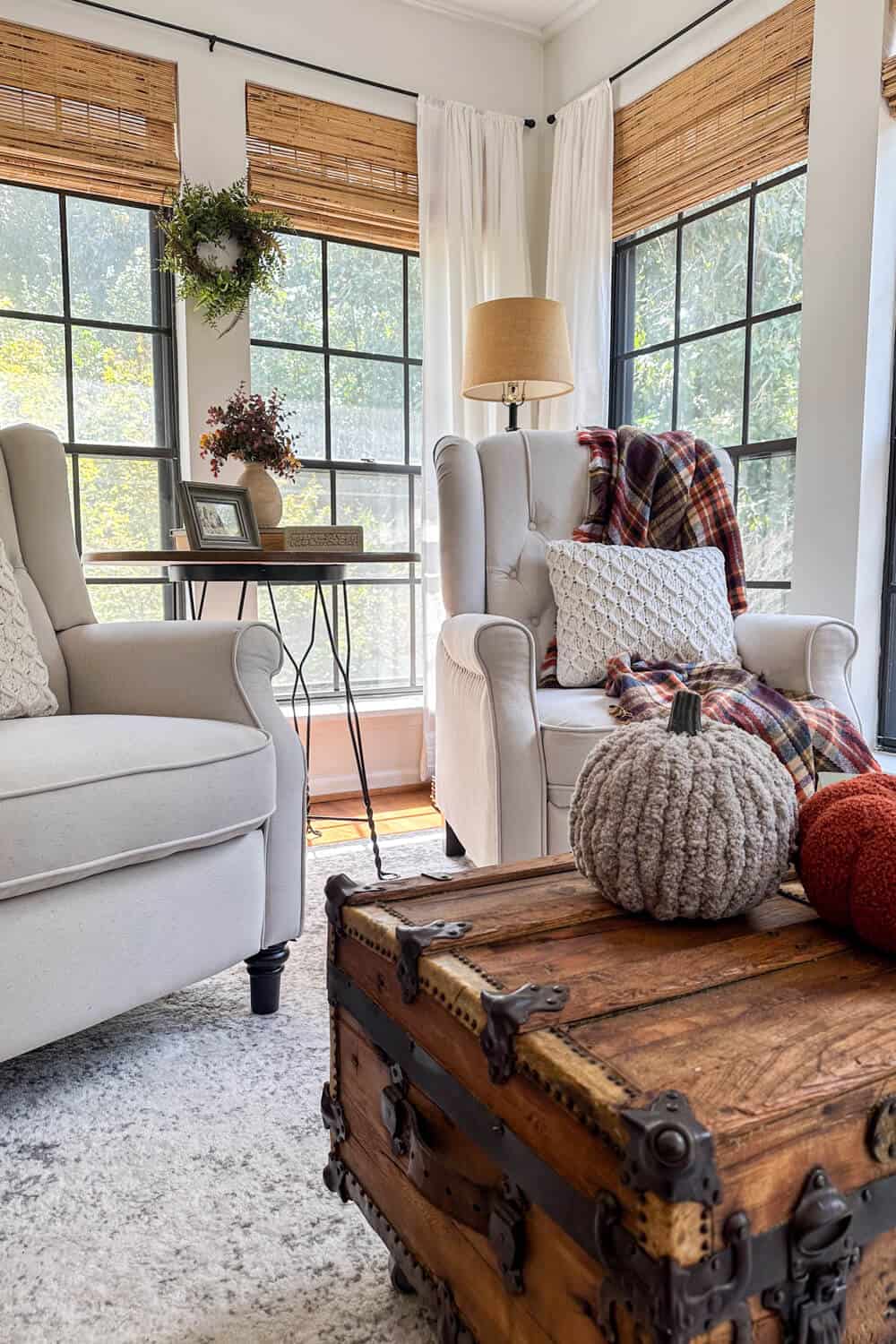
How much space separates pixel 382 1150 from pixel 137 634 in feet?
3.56

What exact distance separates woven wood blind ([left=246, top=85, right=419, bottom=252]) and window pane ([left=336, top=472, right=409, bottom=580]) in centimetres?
85

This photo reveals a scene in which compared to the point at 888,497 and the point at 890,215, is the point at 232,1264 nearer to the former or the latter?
the point at 888,497

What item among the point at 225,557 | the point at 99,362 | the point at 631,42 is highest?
the point at 631,42

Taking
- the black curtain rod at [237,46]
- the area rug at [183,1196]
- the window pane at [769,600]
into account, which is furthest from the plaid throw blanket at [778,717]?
the black curtain rod at [237,46]

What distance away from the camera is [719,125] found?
9.45 ft

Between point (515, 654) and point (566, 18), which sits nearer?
point (515, 654)

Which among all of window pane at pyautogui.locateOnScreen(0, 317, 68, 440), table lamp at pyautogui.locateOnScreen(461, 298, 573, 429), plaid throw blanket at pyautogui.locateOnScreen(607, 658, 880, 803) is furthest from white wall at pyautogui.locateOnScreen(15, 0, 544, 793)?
plaid throw blanket at pyautogui.locateOnScreen(607, 658, 880, 803)

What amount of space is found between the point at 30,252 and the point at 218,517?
132 centimetres

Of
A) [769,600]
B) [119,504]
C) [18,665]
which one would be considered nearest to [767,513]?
[769,600]

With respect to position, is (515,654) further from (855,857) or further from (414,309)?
(414,309)

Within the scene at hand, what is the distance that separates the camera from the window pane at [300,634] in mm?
3270

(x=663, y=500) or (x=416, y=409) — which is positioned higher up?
(x=416, y=409)

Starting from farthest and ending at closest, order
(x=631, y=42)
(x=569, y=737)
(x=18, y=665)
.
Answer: (x=631, y=42) < (x=569, y=737) < (x=18, y=665)

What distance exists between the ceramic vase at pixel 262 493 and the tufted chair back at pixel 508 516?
484 mm
